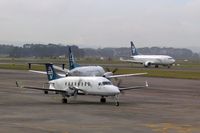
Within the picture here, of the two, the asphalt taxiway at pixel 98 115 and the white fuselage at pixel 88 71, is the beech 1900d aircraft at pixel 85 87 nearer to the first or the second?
the asphalt taxiway at pixel 98 115

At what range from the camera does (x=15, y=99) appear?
44188 mm

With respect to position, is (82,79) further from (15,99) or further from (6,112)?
(6,112)

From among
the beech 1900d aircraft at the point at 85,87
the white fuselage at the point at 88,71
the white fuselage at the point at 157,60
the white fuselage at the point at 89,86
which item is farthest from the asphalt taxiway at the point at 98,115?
the white fuselage at the point at 157,60

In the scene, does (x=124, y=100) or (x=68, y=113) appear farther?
(x=124, y=100)

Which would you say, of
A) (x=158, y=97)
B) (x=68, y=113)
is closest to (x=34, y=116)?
(x=68, y=113)

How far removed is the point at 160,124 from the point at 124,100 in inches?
655

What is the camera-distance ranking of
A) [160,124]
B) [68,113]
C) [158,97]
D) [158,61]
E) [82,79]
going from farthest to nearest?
[158,61] → [158,97] → [82,79] → [68,113] → [160,124]

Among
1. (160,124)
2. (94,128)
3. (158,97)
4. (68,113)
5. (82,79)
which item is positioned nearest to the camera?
(94,128)

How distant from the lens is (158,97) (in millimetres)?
48312

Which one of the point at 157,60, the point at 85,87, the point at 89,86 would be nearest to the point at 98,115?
the point at 89,86

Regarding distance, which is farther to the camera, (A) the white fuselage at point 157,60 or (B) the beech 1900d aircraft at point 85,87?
(A) the white fuselage at point 157,60

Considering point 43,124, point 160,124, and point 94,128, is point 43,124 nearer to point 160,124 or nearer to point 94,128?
point 94,128

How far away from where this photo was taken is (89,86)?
134 feet

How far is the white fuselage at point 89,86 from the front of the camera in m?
39.7
